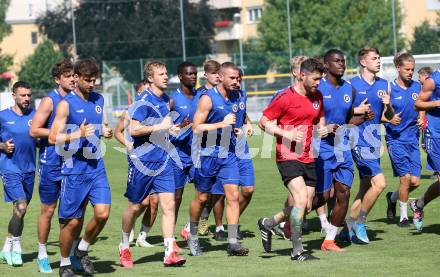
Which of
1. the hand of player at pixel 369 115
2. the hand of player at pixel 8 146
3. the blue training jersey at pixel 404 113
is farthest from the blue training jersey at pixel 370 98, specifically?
the hand of player at pixel 8 146

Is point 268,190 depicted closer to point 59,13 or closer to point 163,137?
point 163,137

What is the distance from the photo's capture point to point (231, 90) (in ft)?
40.7

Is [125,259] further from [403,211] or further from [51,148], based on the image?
[403,211]

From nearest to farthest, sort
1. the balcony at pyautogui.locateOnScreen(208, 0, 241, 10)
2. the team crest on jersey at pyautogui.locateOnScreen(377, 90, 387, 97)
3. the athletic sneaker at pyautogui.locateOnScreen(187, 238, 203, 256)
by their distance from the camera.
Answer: the athletic sneaker at pyautogui.locateOnScreen(187, 238, 203, 256) < the team crest on jersey at pyautogui.locateOnScreen(377, 90, 387, 97) < the balcony at pyautogui.locateOnScreen(208, 0, 241, 10)

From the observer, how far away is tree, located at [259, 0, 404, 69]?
238 ft

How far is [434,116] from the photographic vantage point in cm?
1308

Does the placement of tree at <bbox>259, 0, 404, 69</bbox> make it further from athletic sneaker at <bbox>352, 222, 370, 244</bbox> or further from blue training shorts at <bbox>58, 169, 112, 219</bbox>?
blue training shorts at <bbox>58, 169, 112, 219</bbox>

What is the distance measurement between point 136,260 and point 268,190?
8.26 meters

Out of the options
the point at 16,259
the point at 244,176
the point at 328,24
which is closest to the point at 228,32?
the point at 328,24

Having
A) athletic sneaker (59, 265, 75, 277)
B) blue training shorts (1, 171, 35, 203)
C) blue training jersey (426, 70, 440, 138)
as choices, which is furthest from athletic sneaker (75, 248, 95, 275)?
blue training jersey (426, 70, 440, 138)

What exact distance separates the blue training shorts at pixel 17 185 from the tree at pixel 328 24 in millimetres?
59203

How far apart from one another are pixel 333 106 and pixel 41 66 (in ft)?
206

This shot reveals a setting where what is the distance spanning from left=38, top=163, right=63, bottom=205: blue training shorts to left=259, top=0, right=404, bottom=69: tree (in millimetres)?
60133

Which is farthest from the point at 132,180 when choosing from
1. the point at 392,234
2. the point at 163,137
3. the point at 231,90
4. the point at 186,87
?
the point at 392,234
